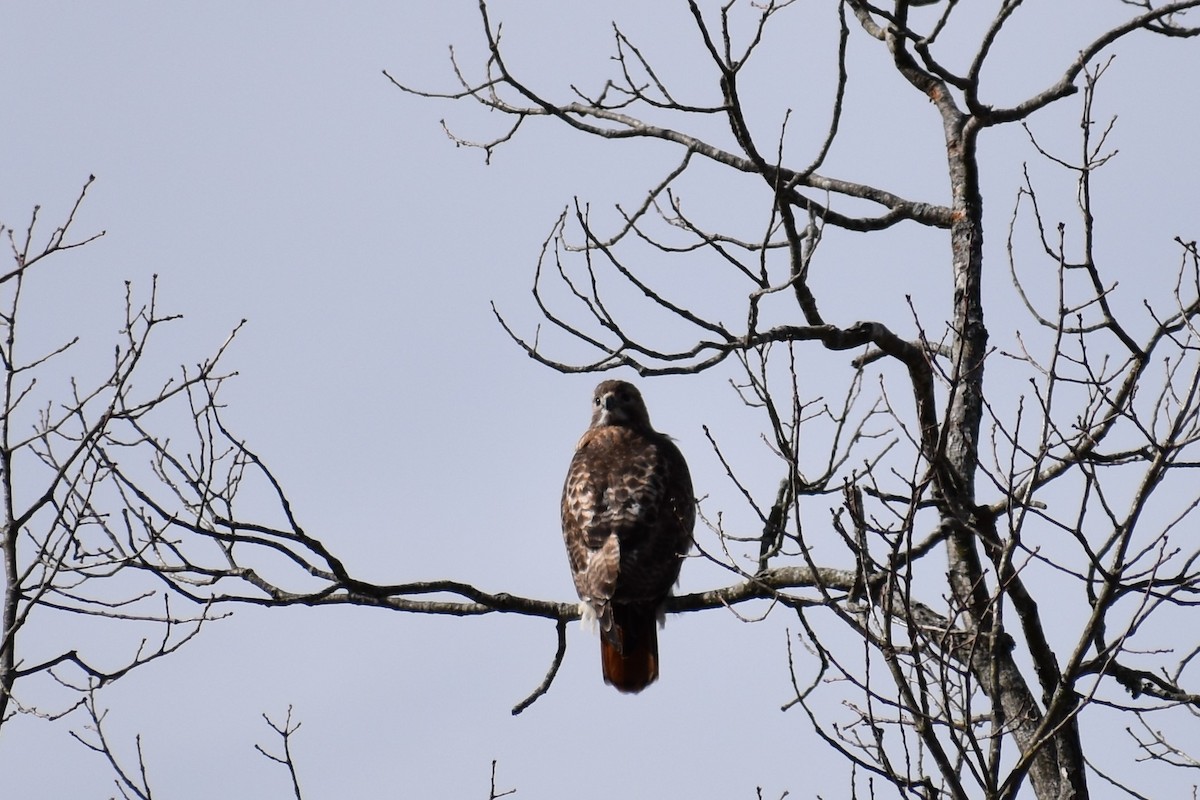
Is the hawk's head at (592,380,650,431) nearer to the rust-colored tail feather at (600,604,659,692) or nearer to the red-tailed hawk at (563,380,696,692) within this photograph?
the red-tailed hawk at (563,380,696,692)

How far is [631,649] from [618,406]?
86.7 inches

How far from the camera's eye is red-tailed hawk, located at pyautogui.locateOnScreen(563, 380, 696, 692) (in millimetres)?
7555

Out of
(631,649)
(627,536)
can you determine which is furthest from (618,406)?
(631,649)

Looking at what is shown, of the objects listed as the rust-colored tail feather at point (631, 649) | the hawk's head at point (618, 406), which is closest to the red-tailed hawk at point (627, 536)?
the rust-colored tail feather at point (631, 649)

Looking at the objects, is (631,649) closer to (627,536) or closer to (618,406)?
(627,536)

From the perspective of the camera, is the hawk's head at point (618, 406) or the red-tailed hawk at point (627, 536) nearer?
the red-tailed hawk at point (627, 536)

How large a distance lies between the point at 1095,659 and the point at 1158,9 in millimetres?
2840

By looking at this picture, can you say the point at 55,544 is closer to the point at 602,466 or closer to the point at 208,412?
the point at 208,412

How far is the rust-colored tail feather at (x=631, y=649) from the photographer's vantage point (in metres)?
7.54

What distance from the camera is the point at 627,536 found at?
7867 mm

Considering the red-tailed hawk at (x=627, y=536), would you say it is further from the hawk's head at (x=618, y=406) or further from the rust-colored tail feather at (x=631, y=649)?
the hawk's head at (x=618, y=406)

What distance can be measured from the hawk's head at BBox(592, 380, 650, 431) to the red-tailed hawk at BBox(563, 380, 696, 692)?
33 cm

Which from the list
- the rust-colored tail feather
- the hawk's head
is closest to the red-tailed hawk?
the rust-colored tail feather

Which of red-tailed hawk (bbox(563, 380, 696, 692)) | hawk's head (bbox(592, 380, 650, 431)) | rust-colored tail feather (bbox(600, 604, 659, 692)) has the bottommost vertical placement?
rust-colored tail feather (bbox(600, 604, 659, 692))
